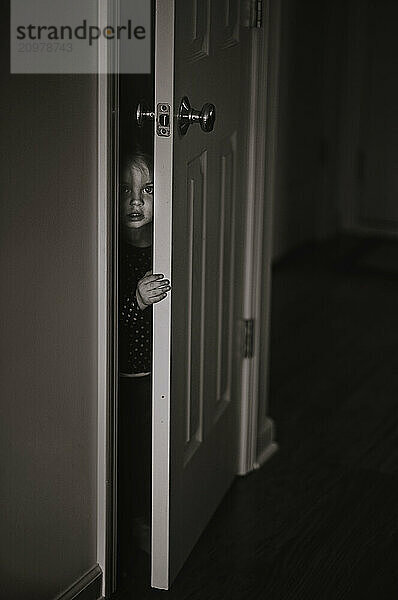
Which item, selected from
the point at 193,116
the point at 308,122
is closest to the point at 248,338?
the point at 193,116

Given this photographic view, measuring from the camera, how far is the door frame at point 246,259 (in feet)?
7.07

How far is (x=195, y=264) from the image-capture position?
2441mm

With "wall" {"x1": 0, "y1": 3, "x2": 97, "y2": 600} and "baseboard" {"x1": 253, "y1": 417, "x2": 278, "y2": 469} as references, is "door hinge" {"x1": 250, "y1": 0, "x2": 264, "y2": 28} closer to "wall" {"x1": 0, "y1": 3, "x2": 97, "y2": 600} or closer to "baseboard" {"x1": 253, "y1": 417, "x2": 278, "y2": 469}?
"wall" {"x1": 0, "y1": 3, "x2": 97, "y2": 600}

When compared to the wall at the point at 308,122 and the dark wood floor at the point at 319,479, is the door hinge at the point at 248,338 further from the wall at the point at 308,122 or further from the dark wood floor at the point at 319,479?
the wall at the point at 308,122

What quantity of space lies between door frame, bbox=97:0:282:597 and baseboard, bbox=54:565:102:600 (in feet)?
0.06

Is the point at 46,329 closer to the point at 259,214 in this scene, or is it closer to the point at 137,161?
the point at 137,161

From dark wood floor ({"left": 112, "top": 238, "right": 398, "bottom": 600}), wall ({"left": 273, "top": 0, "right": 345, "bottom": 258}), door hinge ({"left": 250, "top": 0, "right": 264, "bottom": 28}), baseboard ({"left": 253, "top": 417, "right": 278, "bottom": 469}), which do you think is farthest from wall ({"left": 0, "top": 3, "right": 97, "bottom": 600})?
wall ({"left": 273, "top": 0, "right": 345, "bottom": 258})

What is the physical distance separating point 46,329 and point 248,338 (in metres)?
0.98

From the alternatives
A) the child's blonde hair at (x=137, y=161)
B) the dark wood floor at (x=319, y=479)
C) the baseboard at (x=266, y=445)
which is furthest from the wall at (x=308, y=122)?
the child's blonde hair at (x=137, y=161)

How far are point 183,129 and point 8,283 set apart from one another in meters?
0.51

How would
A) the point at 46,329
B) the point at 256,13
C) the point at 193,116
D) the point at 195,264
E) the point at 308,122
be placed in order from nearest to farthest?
1. the point at 46,329
2. the point at 193,116
3. the point at 195,264
4. the point at 256,13
5. the point at 308,122

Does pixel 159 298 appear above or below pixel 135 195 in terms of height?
below

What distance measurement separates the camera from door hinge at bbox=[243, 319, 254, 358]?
9.66ft

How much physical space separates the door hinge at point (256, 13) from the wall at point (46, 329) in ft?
2.40
